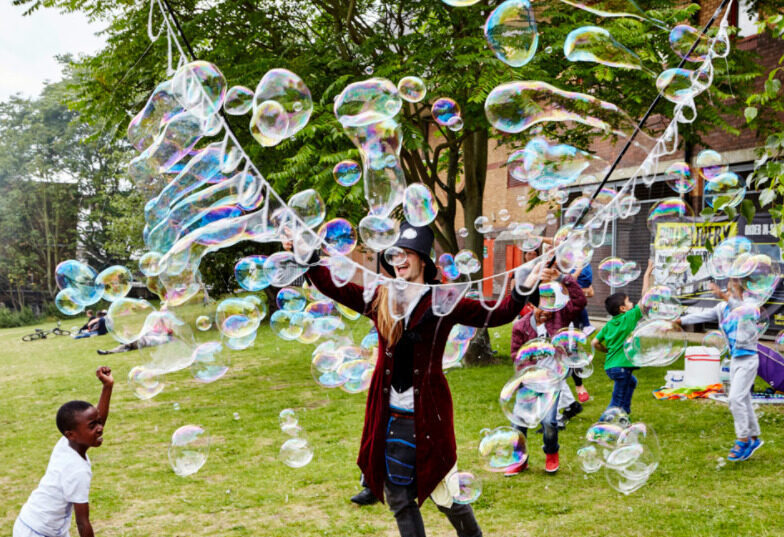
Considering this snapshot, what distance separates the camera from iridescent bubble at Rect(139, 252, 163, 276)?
4.22 meters

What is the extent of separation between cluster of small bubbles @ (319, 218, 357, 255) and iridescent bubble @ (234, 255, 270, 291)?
42 centimetres

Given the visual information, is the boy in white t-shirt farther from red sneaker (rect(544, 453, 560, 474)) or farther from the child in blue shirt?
the child in blue shirt

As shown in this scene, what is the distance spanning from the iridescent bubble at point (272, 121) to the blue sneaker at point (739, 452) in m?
4.79

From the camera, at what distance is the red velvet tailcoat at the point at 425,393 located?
10.2 ft

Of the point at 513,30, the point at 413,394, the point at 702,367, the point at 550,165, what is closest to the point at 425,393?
the point at 413,394

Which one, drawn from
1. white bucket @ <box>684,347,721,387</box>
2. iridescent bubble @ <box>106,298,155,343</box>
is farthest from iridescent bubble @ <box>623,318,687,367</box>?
white bucket @ <box>684,347,721,387</box>

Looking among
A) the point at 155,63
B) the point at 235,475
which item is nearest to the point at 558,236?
the point at 235,475

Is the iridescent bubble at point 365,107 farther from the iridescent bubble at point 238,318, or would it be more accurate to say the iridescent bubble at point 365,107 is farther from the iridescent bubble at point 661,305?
the iridescent bubble at point 661,305

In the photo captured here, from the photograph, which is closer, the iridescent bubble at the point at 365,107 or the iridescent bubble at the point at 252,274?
the iridescent bubble at the point at 365,107

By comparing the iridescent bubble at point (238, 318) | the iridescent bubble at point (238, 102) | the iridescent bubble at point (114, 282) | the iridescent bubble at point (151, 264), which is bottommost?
the iridescent bubble at point (238, 318)

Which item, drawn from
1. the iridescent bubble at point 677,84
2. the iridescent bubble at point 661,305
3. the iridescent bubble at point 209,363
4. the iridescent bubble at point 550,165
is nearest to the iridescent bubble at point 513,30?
the iridescent bubble at point 550,165

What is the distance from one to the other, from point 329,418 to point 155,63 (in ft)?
17.8

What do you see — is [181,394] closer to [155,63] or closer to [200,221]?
[155,63]

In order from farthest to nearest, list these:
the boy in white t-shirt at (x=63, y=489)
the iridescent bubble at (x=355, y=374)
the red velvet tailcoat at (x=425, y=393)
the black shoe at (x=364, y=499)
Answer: the black shoe at (x=364, y=499)
the iridescent bubble at (x=355, y=374)
the boy in white t-shirt at (x=63, y=489)
the red velvet tailcoat at (x=425, y=393)
